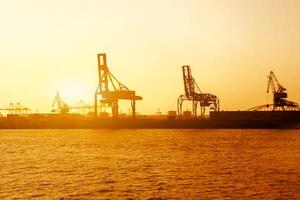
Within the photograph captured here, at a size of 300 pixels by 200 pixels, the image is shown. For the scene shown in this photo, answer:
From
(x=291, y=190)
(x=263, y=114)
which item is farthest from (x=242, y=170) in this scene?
(x=263, y=114)

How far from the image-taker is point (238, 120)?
512ft

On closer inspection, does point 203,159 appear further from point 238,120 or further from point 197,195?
point 238,120

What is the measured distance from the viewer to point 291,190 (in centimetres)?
3219

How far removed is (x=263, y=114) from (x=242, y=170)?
371 feet

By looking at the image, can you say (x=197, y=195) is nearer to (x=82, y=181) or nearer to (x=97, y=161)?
(x=82, y=181)

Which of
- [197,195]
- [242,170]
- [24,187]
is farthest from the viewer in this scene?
[242,170]

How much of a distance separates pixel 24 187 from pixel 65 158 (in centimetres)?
2291

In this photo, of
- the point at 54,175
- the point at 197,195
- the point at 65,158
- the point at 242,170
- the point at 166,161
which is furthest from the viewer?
the point at 65,158

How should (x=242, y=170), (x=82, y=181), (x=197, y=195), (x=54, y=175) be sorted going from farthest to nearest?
(x=242, y=170), (x=54, y=175), (x=82, y=181), (x=197, y=195)

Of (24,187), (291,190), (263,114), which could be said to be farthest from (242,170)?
(263,114)

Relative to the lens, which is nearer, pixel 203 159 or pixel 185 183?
pixel 185 183

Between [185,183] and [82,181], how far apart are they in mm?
7469

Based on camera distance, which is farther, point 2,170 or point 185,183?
point 2,170

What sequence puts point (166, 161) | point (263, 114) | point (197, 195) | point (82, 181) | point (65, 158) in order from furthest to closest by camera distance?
point (263, 114) → point (65, 158) → point (166, 161) → point (82, 181) → point (197, 195)
